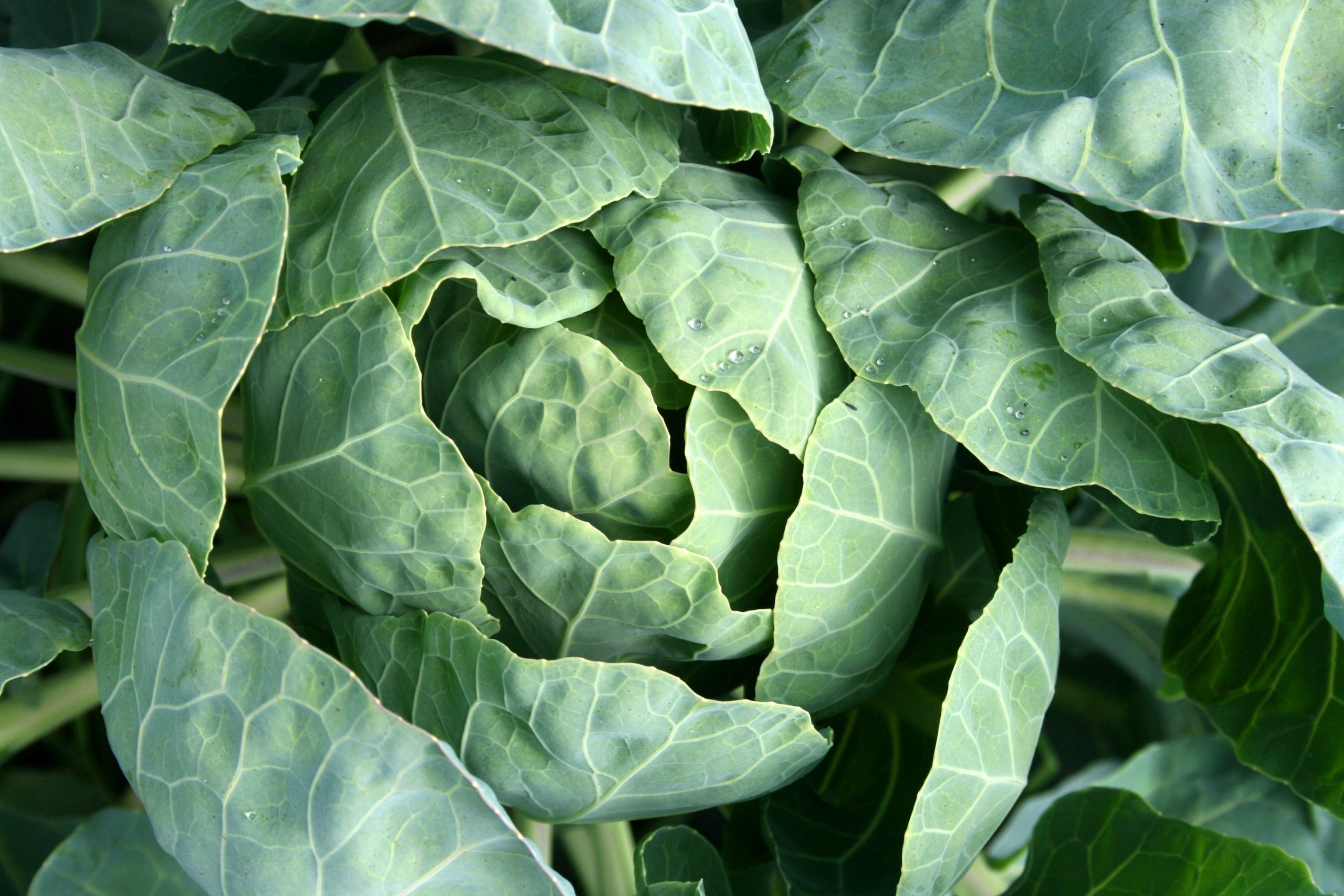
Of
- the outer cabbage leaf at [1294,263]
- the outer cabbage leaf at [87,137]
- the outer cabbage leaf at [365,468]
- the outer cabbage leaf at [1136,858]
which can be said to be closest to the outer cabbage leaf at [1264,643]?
the outer cabbage leaf at [1136,858]

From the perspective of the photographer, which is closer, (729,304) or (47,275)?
(729,304)

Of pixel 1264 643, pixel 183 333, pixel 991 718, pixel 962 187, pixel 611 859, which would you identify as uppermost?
pixel 183 333

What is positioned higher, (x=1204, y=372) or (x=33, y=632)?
(x=1204, y=372)

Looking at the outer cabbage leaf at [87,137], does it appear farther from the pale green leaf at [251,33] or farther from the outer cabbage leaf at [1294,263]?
the outer cabbage leaf at [1294,263]

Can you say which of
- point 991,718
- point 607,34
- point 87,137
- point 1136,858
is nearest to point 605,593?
point 991,718

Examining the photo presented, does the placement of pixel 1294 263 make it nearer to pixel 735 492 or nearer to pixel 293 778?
pixel 735 492

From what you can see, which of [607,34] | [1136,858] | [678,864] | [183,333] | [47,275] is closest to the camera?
[607,34]
